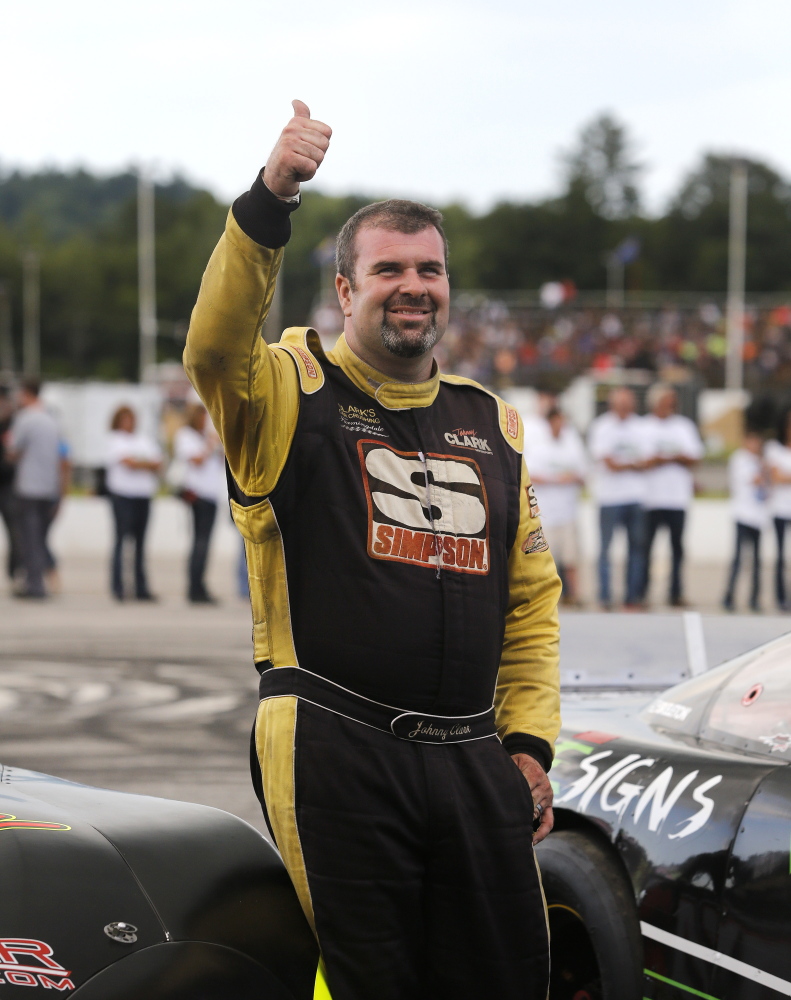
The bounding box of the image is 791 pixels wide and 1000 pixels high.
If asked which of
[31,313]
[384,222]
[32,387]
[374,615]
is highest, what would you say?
[31,313]

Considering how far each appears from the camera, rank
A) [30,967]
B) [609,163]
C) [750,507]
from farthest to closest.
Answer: [609,163]
[750,507]
[30,967]

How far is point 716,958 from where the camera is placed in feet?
8.59

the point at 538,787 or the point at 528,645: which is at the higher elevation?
the point at 528,645

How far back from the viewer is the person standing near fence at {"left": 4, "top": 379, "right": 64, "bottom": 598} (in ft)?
38.8

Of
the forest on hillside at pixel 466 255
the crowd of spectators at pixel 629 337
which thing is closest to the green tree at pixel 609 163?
the forest on hillside at pixel 466 255

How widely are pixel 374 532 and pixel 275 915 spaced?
70 centimetres

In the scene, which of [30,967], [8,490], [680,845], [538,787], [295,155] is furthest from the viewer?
[8,490]

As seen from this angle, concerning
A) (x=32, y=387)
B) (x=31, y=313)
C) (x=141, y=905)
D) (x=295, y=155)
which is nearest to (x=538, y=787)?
(x=141, y=905)

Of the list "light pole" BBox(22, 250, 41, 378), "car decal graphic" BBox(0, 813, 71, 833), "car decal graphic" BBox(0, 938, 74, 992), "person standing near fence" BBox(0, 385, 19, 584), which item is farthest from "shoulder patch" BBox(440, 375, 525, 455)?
"light pole" BBox(22, 250, 41, 378)

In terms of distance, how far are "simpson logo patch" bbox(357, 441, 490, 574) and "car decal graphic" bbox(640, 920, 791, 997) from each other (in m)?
0.90

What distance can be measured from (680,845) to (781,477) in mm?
8938

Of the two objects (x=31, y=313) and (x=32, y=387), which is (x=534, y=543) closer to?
(x=32, y=387)

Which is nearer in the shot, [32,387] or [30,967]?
[30,967]

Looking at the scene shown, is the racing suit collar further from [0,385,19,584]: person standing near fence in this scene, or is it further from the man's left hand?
[0,385,19,584]: person standing near fence
